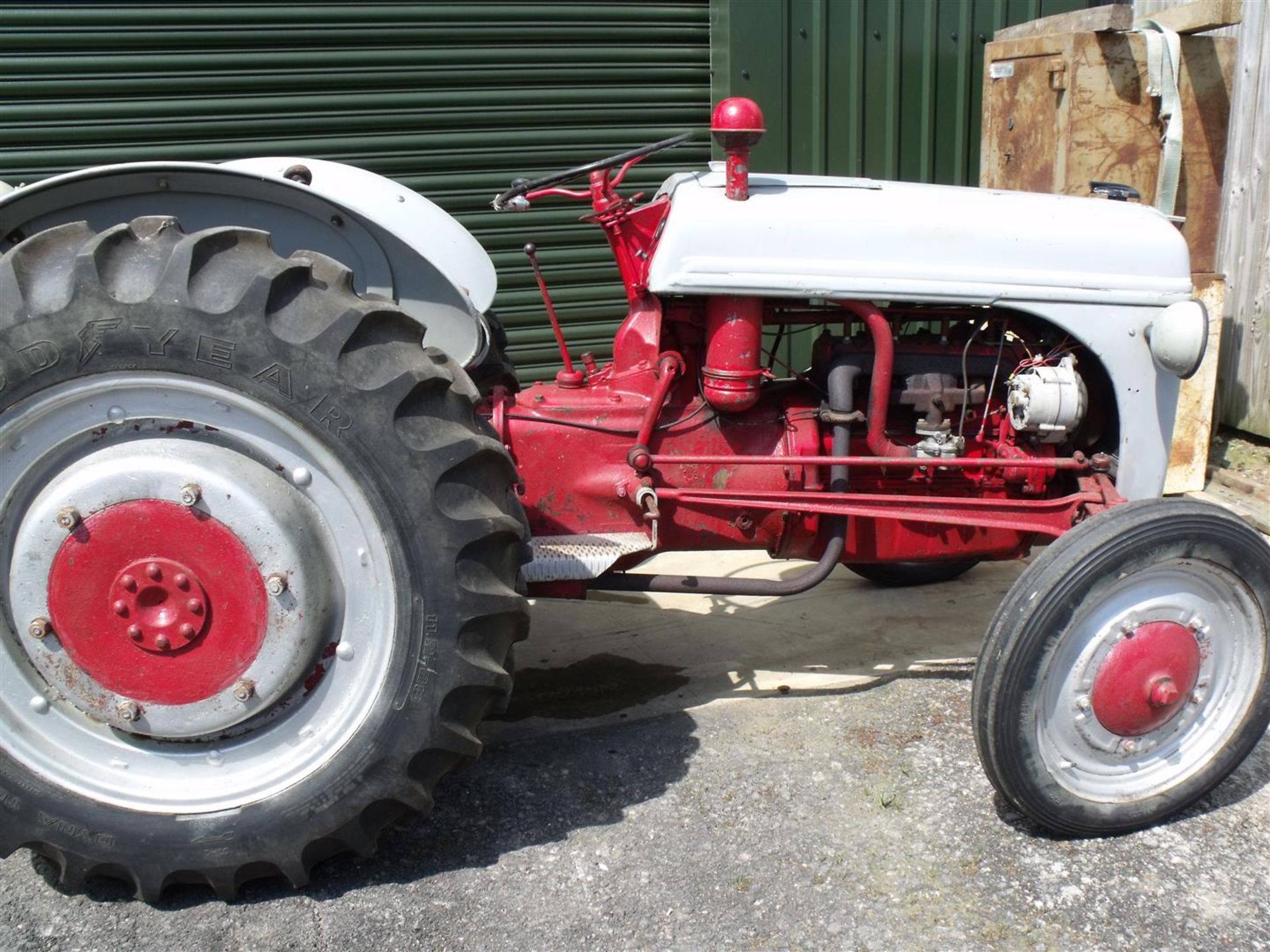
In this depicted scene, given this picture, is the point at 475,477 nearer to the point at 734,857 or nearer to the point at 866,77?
the point at 734,857

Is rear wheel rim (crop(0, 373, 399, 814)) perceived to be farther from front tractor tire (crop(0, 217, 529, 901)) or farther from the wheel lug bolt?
the wheel lug bolt

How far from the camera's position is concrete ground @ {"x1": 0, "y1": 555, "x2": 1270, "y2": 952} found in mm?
2164

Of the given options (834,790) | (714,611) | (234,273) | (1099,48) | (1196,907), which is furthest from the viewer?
(1099,48)

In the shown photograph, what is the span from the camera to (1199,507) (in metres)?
2.32

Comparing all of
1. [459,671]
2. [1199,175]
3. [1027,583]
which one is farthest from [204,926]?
[1199,175]

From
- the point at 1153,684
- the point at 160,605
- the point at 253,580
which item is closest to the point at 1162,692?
the point at 1153,684

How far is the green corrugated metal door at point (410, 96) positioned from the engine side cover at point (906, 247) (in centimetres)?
245

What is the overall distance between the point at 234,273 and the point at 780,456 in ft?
4.33

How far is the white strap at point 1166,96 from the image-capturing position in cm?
396

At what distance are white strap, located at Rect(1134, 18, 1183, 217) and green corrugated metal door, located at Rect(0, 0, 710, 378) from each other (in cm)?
190

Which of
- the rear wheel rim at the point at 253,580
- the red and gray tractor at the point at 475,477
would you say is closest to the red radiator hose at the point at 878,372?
the red and gray tractor at the point at 475,477

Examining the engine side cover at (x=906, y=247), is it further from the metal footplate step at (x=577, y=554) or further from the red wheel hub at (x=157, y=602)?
the red wheel hub at (x=157, y=602)

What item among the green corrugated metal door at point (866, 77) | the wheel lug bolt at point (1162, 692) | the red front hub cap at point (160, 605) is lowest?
the wheel lug bolt at point (1162, 692)

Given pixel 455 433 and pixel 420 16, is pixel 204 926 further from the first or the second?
pixel 420 16
